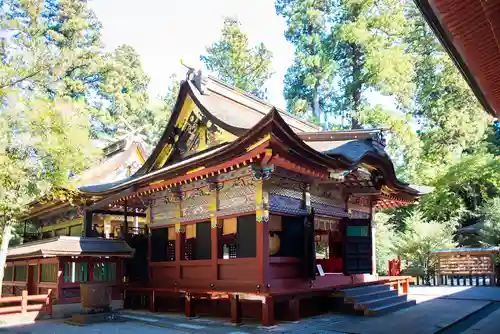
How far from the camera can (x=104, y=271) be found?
1533 centimetres

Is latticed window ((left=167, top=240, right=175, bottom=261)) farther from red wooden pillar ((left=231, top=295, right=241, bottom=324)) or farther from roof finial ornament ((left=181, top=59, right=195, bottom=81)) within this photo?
roof finial ornament ((left=181, top=59, right=195, bottom=81))

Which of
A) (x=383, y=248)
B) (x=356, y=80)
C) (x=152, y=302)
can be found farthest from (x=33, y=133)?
(x=356, y=80)

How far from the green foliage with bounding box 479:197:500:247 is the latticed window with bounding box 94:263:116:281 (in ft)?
66.3

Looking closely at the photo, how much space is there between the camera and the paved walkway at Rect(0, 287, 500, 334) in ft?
32.0

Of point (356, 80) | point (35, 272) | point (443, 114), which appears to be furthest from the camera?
point (356, 80)

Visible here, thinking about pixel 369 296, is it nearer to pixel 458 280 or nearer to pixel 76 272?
pixel 76 272

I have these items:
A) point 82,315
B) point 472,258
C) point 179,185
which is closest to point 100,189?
point 179,185

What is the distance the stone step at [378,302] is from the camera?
38.9 ft

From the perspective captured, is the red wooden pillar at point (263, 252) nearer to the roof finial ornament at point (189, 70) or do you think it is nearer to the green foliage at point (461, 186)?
the roof finial ornament at point (189, 70)

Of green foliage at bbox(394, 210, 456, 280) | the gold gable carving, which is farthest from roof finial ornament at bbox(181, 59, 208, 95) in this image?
green foliage at bbox(394, 210, 456, 280)

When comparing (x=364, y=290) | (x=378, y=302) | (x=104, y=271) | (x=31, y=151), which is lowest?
(x=378, y=302)

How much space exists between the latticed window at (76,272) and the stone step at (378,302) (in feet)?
29.4

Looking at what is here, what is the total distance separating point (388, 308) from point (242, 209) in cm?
505

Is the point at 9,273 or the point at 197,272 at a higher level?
the point at 197,272
